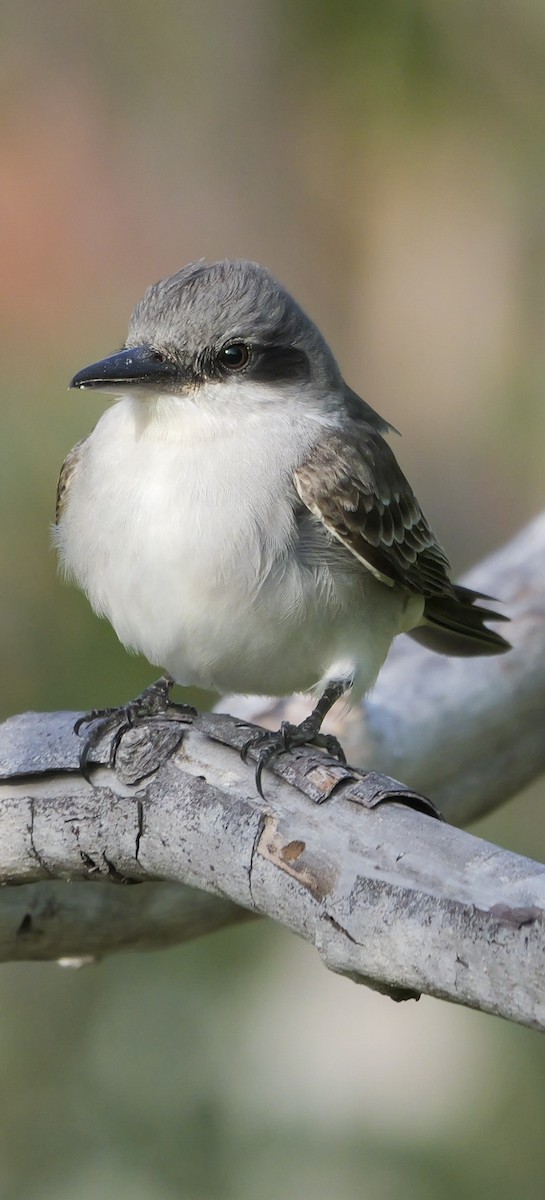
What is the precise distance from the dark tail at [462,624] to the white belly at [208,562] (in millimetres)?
485

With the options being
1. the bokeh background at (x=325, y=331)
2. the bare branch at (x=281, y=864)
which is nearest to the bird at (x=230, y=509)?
the bare branch at (x=281, y=864)

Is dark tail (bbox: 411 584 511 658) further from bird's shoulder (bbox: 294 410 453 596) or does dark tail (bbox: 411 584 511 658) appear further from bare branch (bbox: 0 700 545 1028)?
bare branch (bbox: 0 700 545 1028)

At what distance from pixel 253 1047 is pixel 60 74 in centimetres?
375

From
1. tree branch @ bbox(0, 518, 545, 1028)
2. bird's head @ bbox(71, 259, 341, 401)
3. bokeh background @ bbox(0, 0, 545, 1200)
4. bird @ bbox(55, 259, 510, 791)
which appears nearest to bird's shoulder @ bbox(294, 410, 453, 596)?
bird @ bbox(55, 259, 510, 791)

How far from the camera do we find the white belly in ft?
8.70

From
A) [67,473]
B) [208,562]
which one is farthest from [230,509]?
[67,473]

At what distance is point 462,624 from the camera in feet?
10.9

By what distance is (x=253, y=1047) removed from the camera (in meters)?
3.58

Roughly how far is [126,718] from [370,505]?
76 cm

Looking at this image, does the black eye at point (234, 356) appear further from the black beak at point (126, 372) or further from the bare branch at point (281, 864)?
the bare branch at point (281, 864)

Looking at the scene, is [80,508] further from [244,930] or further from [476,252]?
[476,252]

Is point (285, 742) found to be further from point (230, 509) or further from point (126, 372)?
point (126, 372)

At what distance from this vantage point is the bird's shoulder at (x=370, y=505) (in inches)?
111

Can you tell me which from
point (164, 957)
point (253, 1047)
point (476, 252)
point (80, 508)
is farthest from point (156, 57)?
point (253, 1047)
